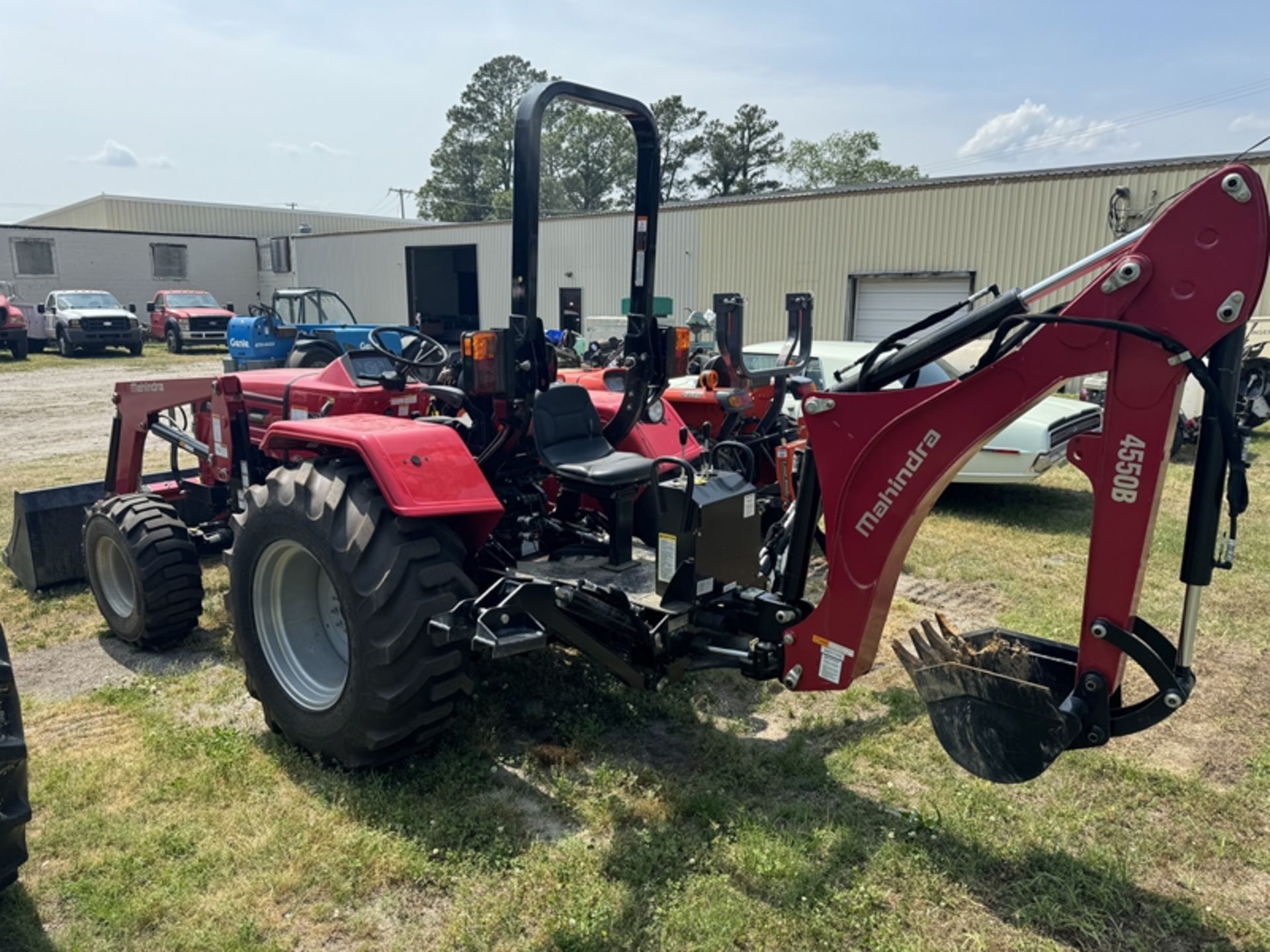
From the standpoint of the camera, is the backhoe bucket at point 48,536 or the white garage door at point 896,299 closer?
the backhoe bucket at point 48,536

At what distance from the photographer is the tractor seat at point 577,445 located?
3717mm

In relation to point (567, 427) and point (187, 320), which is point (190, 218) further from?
point (567, 427)

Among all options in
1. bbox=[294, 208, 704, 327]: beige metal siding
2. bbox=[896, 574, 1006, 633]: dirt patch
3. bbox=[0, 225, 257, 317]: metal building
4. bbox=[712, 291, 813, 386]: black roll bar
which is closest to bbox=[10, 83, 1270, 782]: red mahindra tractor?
bbox=[896, 574, 1006, 633]: dirt patch

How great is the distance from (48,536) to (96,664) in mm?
1301

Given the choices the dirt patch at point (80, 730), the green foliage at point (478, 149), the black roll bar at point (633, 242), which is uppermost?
the green foliage at point (478, 149)

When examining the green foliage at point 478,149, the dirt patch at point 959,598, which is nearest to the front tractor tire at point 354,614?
the dirt patch at point 959,598

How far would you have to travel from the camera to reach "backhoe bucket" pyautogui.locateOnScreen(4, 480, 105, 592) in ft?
18.0

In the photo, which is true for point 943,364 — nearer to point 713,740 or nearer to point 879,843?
point 713,740

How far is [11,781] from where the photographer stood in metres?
2.48

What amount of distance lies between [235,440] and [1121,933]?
489 cm

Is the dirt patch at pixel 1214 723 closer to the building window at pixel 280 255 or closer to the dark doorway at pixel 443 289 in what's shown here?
the dark doorway at pixel 443 289

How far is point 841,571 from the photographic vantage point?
2904 mm

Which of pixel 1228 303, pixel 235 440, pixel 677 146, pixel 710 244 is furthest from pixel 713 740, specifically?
pixel 677 146

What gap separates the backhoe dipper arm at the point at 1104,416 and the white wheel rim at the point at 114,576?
12.4ft
